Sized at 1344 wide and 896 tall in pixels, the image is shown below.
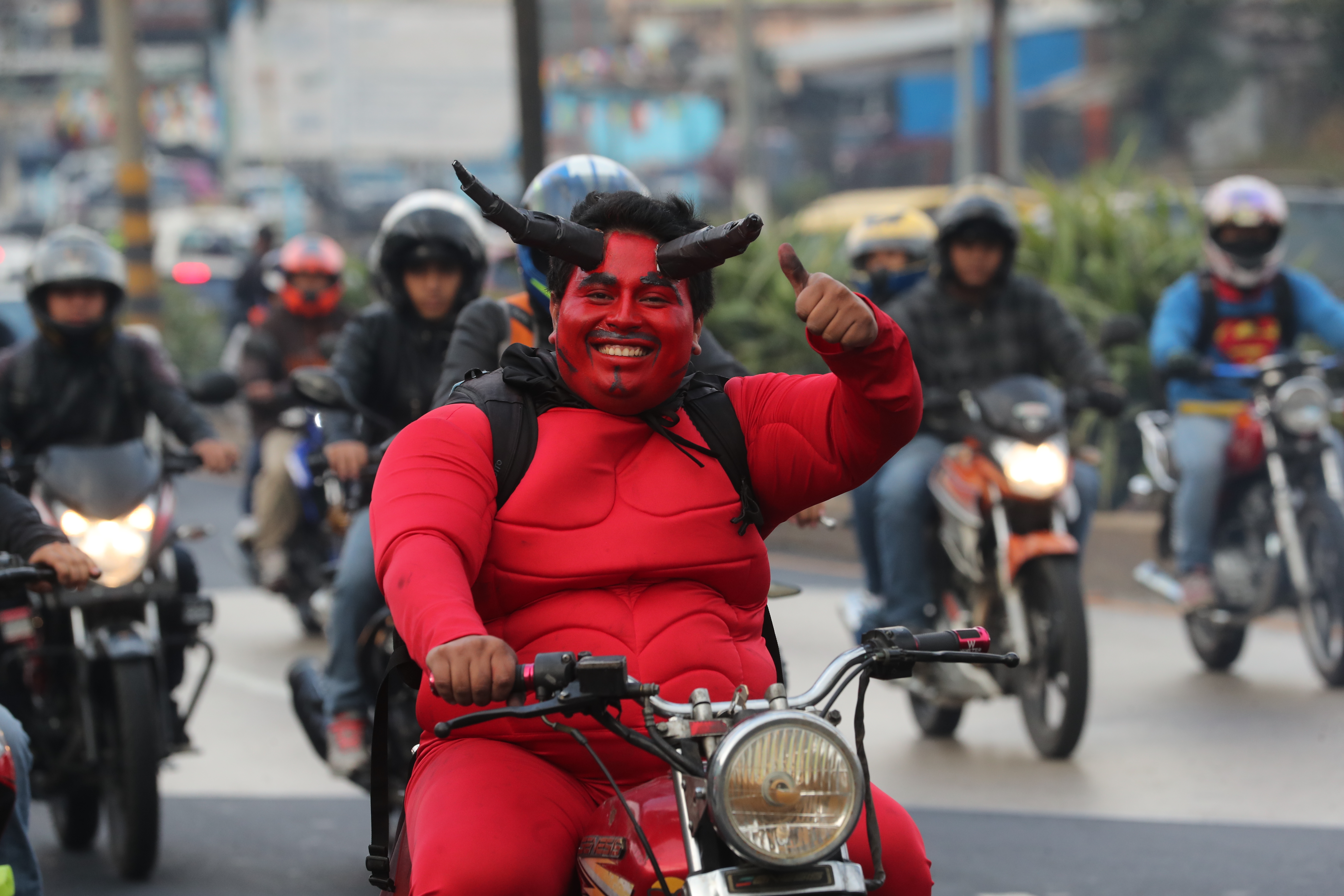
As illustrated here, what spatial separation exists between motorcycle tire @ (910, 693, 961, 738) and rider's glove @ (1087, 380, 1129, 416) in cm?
124

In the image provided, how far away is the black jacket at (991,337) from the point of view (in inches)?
295

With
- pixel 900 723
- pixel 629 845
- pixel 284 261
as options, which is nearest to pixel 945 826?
pixel 900 723

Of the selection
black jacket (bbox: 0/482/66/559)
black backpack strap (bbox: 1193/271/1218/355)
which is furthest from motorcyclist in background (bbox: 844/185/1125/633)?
black jacket (bbox: 0/482/66/559)

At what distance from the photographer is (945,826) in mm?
6141

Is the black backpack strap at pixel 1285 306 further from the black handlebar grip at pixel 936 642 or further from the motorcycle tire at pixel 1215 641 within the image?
the black handlebar grip at pixel 936 642

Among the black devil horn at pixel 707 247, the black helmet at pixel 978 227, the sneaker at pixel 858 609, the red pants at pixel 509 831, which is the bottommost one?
the sneaker at pixel 858 609

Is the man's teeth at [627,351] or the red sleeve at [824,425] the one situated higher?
the man's teeth at [627,351]

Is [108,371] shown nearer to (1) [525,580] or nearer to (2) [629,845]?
(1) [525,580]

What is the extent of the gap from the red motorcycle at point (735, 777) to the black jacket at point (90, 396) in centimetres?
409

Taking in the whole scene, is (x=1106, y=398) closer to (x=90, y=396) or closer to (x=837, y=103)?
(x=90, y=396)

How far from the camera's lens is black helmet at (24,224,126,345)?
6.67m

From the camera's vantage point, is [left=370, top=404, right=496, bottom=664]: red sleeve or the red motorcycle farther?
[left=370, top=404, right=496, bottom=664]: red sleeve

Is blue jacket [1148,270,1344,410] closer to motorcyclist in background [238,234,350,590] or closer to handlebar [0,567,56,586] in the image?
motorcyclist in background [238,234,350,590]

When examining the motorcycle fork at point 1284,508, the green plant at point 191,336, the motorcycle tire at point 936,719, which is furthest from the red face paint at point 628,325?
the green plant at point 191,336
